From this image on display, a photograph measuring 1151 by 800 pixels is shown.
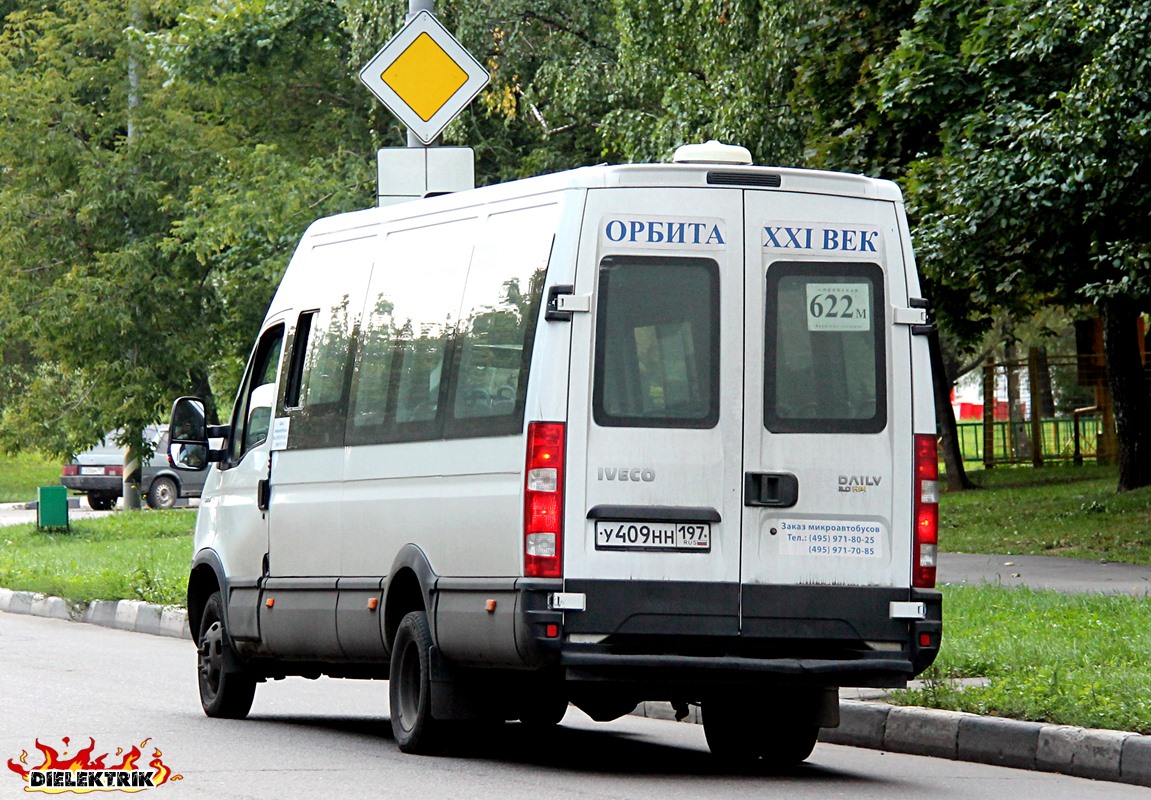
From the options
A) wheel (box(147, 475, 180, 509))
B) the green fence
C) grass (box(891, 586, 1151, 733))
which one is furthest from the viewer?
wheel (box(147, 475, 180, 509))

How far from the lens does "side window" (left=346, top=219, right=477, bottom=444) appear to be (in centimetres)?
885

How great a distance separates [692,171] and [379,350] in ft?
6.42

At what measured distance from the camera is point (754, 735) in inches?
358

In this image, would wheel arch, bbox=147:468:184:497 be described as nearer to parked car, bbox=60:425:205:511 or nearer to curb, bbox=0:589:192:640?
parked car, bbox=60:425:205:511

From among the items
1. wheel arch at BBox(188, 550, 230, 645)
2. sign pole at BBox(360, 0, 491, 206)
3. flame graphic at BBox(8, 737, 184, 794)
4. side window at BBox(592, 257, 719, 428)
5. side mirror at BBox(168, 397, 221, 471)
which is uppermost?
sign pole at BBox(360, 0, 491, 206)

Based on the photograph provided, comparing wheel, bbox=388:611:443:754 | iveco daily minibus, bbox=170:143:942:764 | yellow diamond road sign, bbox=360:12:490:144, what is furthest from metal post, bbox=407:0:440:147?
wheel, bbox=388:611:443:754

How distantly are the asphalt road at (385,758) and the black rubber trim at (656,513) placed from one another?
1085 millimetres

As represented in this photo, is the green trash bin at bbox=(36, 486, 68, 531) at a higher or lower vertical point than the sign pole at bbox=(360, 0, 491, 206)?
lower

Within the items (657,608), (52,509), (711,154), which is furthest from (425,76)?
(52,509)

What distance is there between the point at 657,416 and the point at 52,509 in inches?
792

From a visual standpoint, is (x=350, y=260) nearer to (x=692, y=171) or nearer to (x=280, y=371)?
(x=280, y=371)

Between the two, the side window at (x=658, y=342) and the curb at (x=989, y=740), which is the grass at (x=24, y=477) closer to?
the curb at (x=989, y=740)

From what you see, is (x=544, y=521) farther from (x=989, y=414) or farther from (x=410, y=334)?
(x=989, y=414)

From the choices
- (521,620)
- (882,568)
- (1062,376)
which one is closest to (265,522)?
Result: (521,620)
